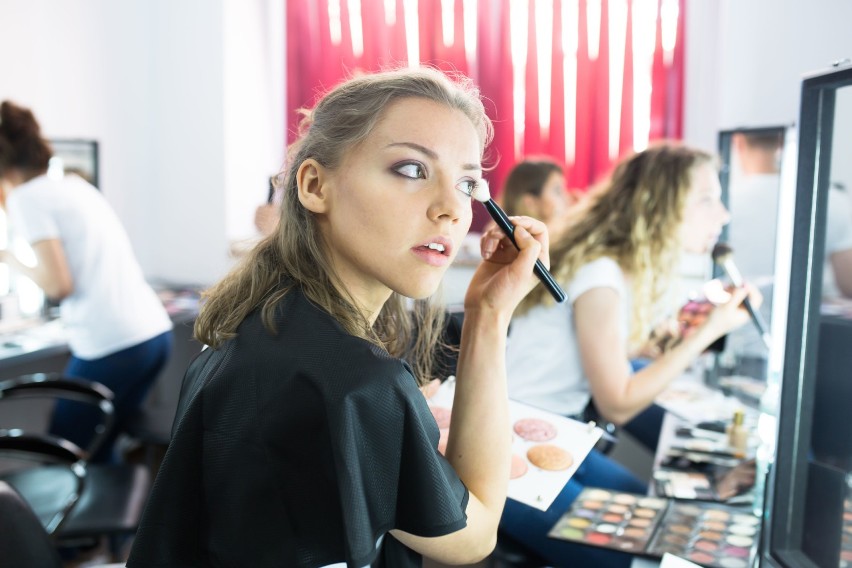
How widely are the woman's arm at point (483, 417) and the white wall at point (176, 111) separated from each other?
8.82ft

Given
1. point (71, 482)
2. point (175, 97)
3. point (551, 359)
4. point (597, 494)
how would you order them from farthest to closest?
point (175, 97), point (71, 482), point (551, 359), point (597, 494)

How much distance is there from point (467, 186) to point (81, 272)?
1.82 m

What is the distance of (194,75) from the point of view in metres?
3.36

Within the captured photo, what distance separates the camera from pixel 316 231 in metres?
0.79

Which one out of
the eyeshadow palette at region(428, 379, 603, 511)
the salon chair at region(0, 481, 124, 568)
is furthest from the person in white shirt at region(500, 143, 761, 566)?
the salon chair at region(0, 481, 124, 568)

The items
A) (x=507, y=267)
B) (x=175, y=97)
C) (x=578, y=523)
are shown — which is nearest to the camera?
(x=507, y=267)

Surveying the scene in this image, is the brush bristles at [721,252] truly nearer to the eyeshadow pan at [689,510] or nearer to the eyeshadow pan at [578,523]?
the eyeshadow pan at [689,510]

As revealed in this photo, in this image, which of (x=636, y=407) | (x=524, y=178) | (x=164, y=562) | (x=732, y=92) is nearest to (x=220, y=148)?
(x=524, y=178)

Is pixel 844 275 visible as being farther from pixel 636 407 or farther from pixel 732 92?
pixel 732 92

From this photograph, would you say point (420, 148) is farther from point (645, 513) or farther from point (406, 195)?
point (645, 513)

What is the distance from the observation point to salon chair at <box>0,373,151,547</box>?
1.55 m

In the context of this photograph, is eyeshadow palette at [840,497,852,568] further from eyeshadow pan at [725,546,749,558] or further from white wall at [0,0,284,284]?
white wall at [0,0,284,284]

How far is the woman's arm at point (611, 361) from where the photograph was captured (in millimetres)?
1485

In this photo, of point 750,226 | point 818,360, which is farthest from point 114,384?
point 818,360
